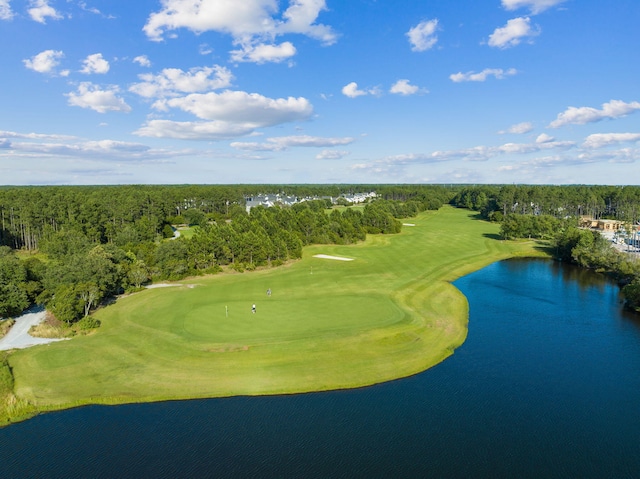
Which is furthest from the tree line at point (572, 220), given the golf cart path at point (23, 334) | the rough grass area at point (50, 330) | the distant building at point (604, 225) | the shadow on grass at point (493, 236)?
the golf cart path at point (23, 334)

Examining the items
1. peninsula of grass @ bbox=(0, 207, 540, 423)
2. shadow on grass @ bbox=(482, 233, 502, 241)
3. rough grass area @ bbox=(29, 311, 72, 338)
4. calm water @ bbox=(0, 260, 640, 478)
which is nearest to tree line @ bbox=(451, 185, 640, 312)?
shadow on grass @ bbox=(482, 233, 502, 241)

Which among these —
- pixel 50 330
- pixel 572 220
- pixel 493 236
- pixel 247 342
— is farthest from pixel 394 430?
pixel 572 220

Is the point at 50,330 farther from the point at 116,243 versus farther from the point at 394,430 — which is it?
the point at 116,243

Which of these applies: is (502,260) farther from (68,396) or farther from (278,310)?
(68,396)

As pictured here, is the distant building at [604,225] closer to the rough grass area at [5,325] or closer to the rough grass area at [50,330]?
the rough grass area at [50,330]

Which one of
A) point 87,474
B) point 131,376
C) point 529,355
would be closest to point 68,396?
point 131,376

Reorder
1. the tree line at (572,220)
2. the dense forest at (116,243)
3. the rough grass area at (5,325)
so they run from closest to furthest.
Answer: the rough grass area at (5,325) → the dense forest at (116,243) → the tree line at (572,220)

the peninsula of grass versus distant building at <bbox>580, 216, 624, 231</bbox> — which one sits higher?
distant building at <bbox>580, 216, 624, 231</bbox>

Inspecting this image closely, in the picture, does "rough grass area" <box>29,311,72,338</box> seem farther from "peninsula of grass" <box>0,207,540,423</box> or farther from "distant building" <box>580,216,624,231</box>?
"distant building" <box>580,216,624,231</box>
